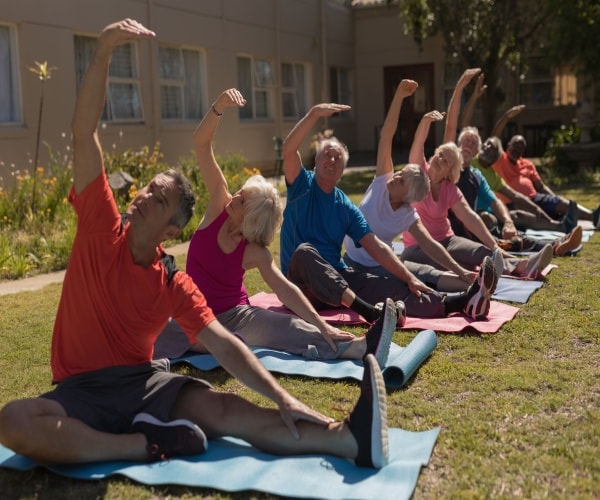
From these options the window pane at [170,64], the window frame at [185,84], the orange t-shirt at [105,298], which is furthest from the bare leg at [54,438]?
the window pane at [170,64]

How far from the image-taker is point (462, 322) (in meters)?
5.36

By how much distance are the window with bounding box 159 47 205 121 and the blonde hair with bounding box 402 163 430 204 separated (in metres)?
9.60

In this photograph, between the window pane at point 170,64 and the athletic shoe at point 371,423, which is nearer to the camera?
the athletic shoe at point 371,423

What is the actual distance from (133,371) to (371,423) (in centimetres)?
102

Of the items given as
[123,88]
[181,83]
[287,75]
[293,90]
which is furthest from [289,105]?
[123,88]

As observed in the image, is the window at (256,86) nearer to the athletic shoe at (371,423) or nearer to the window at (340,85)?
the window at (340,85)

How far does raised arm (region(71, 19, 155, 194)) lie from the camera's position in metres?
2.87

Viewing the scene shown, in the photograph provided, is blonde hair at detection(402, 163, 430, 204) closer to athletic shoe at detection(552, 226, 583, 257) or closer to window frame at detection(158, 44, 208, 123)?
athletic shoe at detection(552, 226, 583, 257)

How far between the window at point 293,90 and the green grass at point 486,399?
524 inches

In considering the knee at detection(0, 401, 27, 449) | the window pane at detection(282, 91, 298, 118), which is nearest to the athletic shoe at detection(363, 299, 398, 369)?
the knee at detection(0, 401, 27, 449)

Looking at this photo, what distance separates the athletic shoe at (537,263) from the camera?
6.70m

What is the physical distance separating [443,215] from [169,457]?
4.22m

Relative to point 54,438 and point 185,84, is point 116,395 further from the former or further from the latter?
point 185,84

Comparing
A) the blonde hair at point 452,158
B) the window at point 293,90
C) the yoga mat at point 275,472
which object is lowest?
the yoga mat at point 275,472
